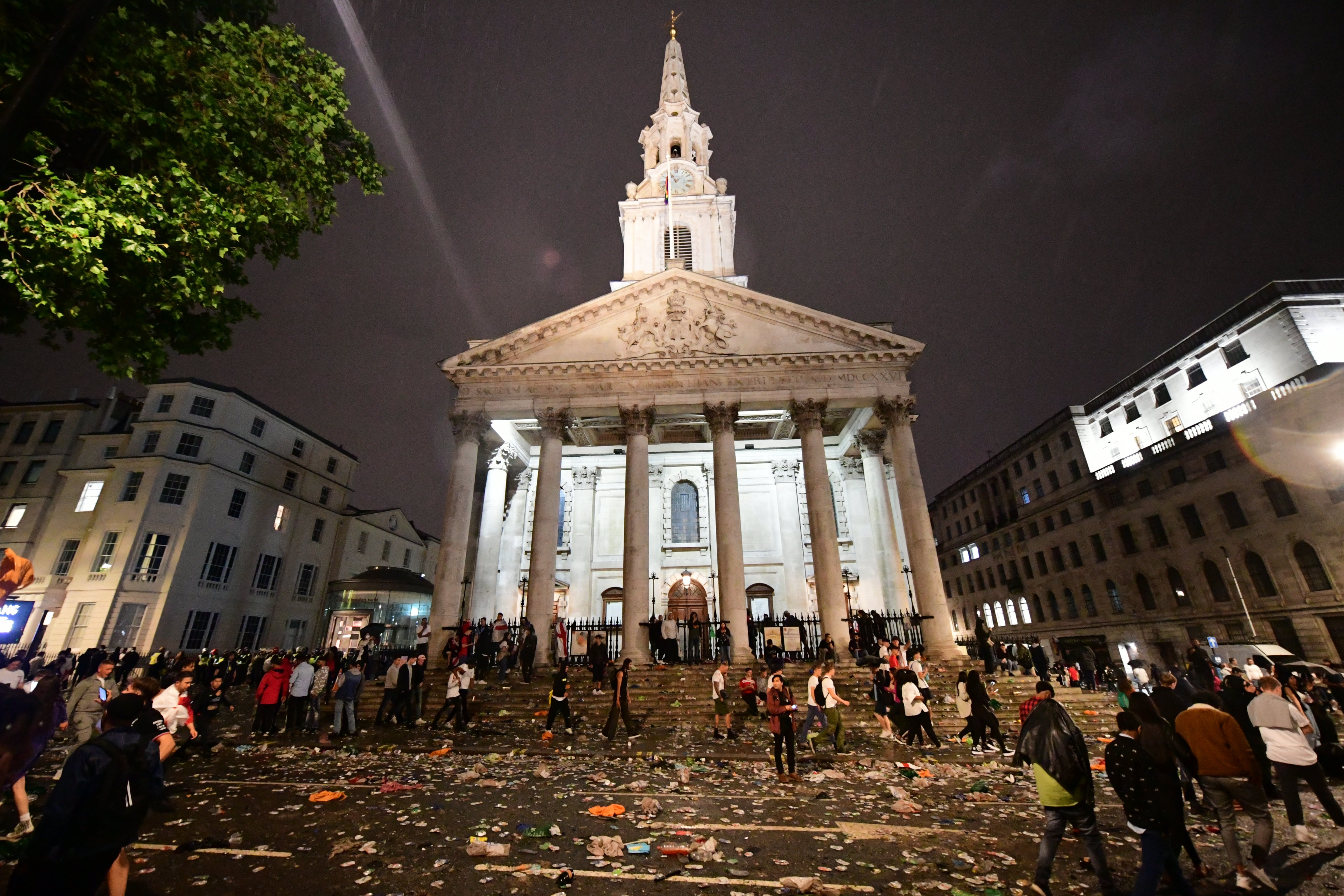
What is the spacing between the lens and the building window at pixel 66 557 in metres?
27.7

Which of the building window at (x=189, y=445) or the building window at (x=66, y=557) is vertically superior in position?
the building window at (x=189, y=445)

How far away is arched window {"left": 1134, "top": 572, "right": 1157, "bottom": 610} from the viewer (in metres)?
34.7

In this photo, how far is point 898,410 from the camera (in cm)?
2170

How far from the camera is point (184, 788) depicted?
8523 millimetres

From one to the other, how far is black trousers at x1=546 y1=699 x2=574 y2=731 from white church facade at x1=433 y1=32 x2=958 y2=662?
17.4 feet

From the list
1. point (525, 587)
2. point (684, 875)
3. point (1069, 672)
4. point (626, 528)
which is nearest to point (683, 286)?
point (626, 528)

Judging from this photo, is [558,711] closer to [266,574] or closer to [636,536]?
[636,536]

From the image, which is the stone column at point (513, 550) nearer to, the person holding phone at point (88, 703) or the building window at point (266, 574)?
the person holding phone at point (88, 703)

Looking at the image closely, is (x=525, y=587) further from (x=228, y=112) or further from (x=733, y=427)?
(x=228, y=112)

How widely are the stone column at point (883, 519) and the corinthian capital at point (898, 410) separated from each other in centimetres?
330

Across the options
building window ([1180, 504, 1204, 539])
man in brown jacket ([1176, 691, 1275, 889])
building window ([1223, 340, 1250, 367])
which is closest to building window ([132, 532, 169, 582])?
man in brown jacket ([1176, 691, 1275, 889])

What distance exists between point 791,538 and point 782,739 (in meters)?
18.5

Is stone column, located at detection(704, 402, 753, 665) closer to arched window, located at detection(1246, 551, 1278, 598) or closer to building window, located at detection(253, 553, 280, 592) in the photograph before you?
arched window, located at detection(1246, 551, 1278, 598)

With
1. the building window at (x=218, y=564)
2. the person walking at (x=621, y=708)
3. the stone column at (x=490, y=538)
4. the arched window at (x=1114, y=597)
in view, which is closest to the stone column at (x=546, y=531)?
the stone column at (x=490, y=538)
